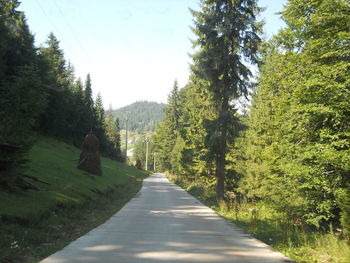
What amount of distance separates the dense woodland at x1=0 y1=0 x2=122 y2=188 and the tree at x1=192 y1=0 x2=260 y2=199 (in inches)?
437

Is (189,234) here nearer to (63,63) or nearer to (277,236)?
(277,236)

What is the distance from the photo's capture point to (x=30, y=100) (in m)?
12.9

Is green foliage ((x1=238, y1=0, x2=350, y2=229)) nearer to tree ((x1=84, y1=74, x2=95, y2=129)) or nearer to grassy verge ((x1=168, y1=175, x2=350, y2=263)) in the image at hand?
grassy verge ((x1=168, y1=175, x2=350, y2=263))

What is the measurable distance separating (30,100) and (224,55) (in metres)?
13.4

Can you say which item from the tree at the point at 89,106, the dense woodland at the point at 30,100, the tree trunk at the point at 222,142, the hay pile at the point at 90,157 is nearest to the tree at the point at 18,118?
the dense woodland at the point at 30,100

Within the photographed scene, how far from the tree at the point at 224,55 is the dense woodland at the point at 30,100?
36.4 feet

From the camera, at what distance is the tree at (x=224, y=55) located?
21328 mm

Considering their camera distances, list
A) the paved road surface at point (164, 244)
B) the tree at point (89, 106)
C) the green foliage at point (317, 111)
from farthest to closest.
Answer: the tree at point (89, 106) < the green foliage at point (317, 111) < the paved road surface at point (164, 244)

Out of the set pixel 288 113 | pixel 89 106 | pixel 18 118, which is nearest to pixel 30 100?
pixel 18 118

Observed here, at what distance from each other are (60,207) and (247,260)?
900 centimetres

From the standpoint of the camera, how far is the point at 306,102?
11086 mm

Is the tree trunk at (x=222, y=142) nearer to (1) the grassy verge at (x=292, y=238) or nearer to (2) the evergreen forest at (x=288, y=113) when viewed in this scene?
(2) the evergreen forest at (x=288, y=113)

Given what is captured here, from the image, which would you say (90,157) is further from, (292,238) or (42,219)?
(292,238)

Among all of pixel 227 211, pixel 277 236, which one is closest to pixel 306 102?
pixel 277 236
